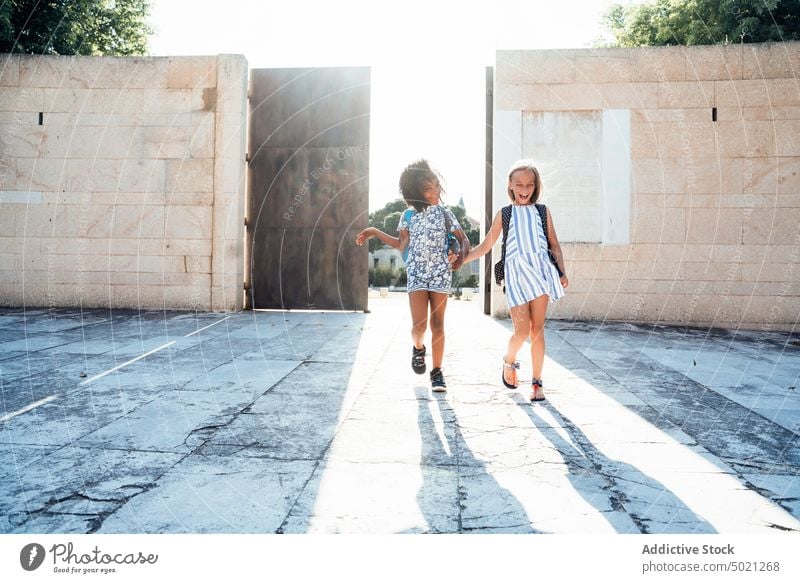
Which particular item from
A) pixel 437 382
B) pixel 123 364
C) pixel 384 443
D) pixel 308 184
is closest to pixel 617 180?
→ pixel 308 184

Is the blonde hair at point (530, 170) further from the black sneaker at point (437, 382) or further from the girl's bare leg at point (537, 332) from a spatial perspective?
the black sneaker at point (437, 382)

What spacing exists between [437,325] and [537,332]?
0.70 metres

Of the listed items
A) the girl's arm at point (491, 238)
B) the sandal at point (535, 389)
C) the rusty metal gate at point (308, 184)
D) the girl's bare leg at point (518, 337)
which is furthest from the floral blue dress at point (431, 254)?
the rusty metal gate at point (308, 184)

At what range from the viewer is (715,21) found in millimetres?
12328

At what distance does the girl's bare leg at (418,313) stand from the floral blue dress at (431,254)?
5 cm

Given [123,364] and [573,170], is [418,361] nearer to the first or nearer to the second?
[123,364]

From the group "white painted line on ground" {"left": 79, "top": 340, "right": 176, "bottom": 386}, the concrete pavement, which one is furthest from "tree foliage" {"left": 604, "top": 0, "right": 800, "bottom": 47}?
"white painted line on ground" {"left": 79, "top": 340, "right": 176, "bottom": 386}

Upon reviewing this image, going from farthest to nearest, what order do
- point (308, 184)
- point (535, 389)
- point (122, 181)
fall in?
point (308, 184)
point (122, 181)
point (535, 389)

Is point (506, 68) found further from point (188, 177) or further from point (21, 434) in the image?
point (21, 434)

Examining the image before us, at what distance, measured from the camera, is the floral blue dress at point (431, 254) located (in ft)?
12.9

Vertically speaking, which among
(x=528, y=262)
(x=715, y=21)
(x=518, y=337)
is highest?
(x=715, y=21)

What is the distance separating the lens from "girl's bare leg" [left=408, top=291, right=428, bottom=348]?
395 centimetres

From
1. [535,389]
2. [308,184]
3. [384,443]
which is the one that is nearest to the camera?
[384,443]

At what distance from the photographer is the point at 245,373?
4168 millimetres
